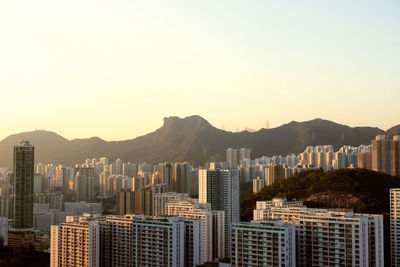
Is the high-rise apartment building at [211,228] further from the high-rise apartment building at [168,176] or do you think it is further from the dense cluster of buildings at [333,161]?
the high-rise apartment building at [168,176]

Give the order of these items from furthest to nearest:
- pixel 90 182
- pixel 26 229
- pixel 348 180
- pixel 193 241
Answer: pixel 90 182, pixel 26 229, pixel 348 180, pixel 193 241

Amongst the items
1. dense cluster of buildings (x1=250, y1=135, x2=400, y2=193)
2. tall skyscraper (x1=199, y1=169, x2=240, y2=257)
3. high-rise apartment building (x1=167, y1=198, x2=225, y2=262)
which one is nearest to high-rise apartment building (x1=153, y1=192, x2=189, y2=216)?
tall skyscraper (x1=199, y1=169, x2=240, y2=257)

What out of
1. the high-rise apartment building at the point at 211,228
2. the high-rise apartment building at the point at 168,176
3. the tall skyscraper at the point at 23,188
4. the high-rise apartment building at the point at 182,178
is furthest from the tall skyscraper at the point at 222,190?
the high-rise apartment building at the point at 168,176

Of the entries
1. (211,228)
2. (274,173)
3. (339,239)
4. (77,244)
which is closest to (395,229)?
(339,239)

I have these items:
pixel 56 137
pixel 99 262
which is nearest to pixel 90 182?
pixel 56 137

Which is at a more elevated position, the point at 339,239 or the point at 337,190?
the point at 337,190

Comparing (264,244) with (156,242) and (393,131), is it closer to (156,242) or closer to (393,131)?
(156,242)

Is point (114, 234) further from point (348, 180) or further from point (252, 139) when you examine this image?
point (252, 139)
